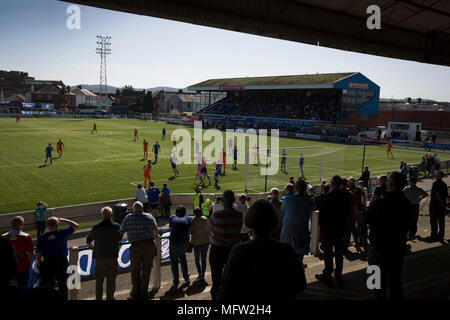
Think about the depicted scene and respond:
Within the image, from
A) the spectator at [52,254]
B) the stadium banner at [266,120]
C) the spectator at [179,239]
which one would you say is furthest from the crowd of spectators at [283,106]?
the spectator at [52,254]

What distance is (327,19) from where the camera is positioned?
37.0ft

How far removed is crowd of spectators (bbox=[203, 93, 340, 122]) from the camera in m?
61.0

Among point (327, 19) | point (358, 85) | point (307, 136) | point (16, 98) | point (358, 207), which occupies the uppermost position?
point (16, 98)

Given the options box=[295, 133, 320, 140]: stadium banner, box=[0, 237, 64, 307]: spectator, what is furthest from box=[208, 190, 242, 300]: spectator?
box=[295, 133, 320, 140]: stadium banner

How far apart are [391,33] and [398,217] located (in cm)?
1014

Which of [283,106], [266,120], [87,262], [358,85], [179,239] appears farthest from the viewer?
[283,106]

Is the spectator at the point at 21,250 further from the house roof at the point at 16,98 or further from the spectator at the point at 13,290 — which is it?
the house roof at the point at 16,98

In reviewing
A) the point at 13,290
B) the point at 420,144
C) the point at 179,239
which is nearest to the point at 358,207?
the point at 179,239

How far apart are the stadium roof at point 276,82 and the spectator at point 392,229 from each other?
178 feet

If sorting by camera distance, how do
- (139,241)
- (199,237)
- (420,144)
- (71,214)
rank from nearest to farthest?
(139,241), (199,237), (71,214), (420,144)

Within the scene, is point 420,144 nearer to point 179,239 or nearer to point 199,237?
point 199,237

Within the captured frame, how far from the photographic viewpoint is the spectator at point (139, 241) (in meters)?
6.16

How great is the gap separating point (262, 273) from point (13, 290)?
161 centimetres

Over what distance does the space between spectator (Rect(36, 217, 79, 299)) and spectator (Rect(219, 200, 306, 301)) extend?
3993mm
